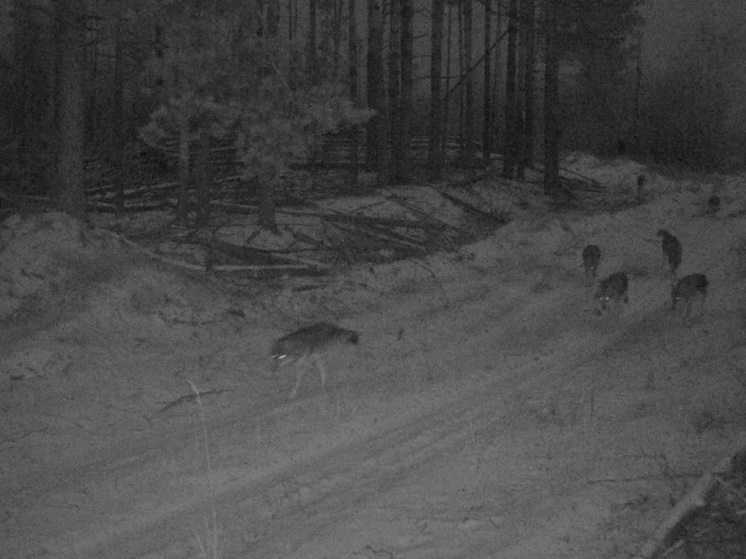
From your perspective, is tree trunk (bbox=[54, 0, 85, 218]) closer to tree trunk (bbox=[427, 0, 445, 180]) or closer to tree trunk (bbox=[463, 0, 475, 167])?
tree trunk (bbox=[427, 0, 445, 180])

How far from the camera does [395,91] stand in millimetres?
25141

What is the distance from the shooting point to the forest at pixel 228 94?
13.6 meters

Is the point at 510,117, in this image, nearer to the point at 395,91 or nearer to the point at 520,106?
the point at 520,106

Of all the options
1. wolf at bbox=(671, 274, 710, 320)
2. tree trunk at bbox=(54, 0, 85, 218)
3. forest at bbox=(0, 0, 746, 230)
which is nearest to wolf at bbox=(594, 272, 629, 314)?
wolf at bbox=(671, 274, 710, 320)

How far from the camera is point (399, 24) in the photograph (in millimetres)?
25234

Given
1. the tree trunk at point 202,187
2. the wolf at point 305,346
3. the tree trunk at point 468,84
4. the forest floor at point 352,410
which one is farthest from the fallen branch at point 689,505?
the tree trunk at point 468,84

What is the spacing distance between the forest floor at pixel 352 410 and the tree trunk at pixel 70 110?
805mm

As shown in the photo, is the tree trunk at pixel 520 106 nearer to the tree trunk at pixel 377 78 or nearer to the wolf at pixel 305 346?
the tree trunk at pixel 377 78

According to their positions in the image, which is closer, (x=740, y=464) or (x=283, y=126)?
(x=740, y=464)

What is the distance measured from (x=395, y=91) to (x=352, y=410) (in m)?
17.2

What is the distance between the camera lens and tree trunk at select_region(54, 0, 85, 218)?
44.0 feet

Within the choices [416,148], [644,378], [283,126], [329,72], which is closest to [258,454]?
[644,378]

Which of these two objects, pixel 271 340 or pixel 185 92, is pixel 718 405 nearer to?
pixel 271 340

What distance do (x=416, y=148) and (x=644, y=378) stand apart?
27644 millimetres
